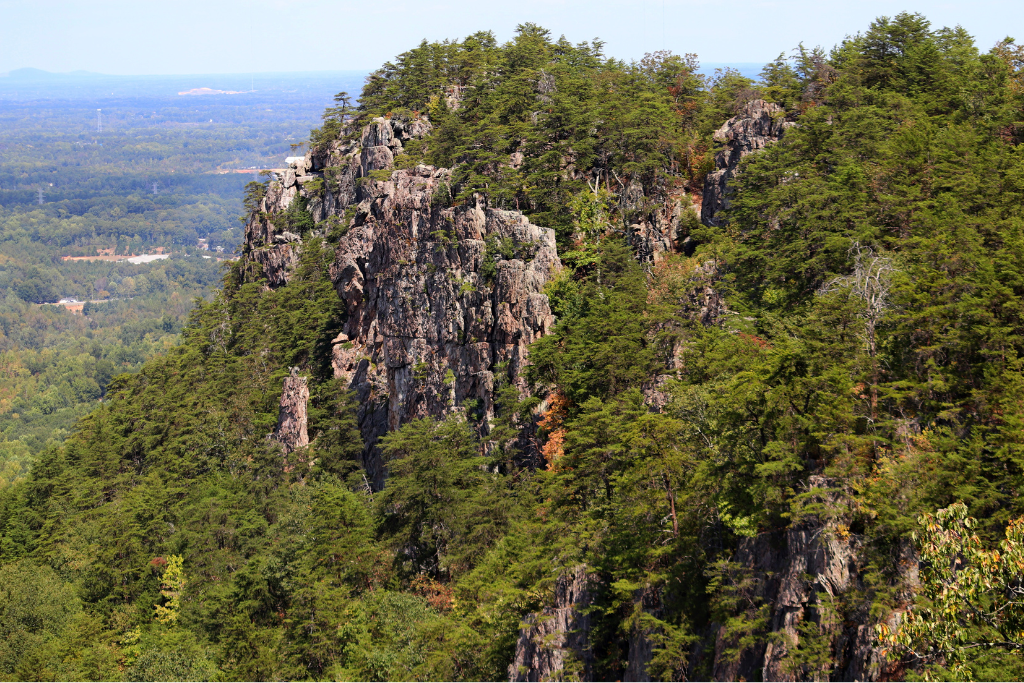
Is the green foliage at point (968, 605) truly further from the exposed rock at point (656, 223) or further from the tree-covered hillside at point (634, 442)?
the exposed rock at point (656, 223)

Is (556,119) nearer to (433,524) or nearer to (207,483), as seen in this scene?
(433,524)

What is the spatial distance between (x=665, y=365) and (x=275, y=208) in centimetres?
4996

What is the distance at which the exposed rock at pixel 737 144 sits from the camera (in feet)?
130

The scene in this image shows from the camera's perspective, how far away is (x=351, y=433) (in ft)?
145

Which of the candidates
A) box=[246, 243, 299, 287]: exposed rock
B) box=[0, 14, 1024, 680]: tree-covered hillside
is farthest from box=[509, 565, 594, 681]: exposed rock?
box=[246, 243, 299, 287]: exposed rock

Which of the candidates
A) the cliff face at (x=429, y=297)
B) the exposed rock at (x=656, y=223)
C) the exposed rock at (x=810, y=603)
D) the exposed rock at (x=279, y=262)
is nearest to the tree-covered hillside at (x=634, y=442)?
the exposed rock at (x=810, y=603)

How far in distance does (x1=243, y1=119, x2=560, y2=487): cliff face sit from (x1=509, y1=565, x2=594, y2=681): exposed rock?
1418cm

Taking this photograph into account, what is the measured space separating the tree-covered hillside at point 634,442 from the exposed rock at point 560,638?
0.10 m

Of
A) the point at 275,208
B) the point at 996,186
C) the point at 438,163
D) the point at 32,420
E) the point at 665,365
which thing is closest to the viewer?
the point at 996,186

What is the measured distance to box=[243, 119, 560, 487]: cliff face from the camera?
3606 cm

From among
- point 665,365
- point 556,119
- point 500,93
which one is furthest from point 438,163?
point 665,365

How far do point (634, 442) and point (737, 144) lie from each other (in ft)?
80.3

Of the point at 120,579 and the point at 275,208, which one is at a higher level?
the point at 275,208

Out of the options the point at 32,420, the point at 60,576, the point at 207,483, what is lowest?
the point at 32,420
